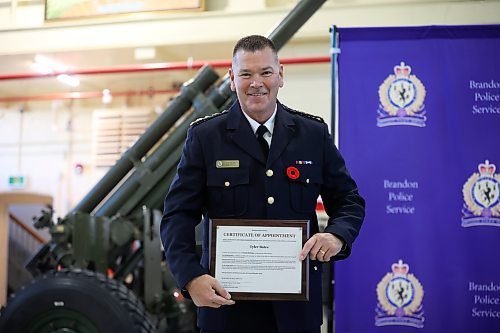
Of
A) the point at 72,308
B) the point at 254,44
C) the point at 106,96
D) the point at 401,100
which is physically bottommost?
the point at 72,308

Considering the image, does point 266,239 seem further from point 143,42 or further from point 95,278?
point 143,42

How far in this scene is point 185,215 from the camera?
5.68 ft

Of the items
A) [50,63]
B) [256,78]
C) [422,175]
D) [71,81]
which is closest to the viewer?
[256,78]

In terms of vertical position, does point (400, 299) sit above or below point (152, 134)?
below

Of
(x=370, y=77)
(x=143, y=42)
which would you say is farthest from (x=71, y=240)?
(x=143, y=42)

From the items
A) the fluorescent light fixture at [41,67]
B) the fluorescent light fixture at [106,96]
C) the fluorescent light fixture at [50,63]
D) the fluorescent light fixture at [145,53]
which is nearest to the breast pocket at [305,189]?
the fluorescent light fixture at [145,53]

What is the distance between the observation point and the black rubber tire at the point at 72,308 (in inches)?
128

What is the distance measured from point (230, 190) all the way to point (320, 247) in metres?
0.33

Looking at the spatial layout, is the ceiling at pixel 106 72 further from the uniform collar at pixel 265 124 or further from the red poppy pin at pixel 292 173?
the red poppy pin at pixel 292 173

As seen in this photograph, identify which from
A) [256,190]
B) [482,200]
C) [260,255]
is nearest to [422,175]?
[482,200]

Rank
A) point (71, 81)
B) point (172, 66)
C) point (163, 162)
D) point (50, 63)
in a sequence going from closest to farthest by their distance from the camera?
point (163, 162)
point (172, 66)
point (50, 63)
point (71, 81)

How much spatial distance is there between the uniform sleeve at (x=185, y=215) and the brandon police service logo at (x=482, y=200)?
7.33ft

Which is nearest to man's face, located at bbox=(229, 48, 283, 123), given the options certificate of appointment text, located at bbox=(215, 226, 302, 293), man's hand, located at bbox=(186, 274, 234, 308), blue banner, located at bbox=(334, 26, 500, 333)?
certificate of appointment text, located at bbox=(215, 226, 302, 293)

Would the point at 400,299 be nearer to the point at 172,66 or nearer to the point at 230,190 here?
the point at 230,190
